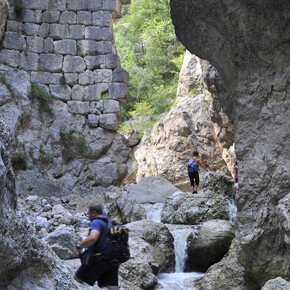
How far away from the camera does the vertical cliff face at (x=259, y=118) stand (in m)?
4.66

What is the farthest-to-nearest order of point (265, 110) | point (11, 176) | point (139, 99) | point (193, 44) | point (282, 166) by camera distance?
point (139, 99) < point (193, 44) < point (265, 110) < point (282, 166) < point (11, 176)

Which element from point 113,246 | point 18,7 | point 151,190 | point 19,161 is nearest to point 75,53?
point 18,7

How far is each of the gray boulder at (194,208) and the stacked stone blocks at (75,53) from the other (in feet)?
10.9

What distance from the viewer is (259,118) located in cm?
512

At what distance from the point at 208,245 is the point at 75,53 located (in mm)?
7228

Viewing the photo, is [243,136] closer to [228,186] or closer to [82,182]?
[228,186]

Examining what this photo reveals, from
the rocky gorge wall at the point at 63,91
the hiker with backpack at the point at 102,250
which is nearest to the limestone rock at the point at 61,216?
the rocky gorge wall at the point at 63,91

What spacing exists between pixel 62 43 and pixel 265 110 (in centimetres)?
811

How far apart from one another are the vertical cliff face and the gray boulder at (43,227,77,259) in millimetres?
2336

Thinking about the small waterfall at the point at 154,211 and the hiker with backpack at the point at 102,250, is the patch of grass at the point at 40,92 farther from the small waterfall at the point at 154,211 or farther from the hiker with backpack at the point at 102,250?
the hiker with backpack at the point at 102,250

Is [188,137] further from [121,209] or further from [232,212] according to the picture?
[121,209]

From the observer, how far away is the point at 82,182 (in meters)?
10.9

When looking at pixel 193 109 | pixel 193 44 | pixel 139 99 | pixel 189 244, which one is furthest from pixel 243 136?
pixel 139 99


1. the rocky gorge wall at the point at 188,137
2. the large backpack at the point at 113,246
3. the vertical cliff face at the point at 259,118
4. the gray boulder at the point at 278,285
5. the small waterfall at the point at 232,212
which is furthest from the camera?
the rocky gorge wall at the point at 188,137
